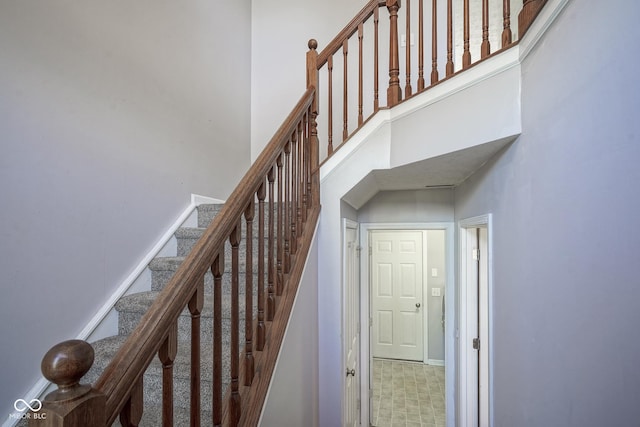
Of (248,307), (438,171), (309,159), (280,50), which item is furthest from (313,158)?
(280,50)

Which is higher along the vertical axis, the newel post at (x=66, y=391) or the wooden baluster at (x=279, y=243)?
the wooden baluster at (x=279, y=243)

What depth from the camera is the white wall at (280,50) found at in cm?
354

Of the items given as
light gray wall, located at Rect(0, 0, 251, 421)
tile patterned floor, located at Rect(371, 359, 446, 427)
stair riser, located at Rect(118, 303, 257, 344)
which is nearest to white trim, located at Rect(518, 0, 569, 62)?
stair riser, located at Rect(118, 303, 257, 344)

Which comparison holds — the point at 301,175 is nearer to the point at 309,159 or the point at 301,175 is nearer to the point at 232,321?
the point at 309,159

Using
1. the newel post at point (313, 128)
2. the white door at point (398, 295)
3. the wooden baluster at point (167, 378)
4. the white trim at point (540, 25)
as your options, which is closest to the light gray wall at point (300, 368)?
the newel post at point (313, 128)

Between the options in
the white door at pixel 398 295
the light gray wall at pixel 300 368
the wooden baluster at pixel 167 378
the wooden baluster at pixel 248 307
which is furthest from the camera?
the white door at pixel 398 295

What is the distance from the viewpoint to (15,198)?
1399mm

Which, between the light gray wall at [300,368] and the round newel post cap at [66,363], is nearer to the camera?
the round newel post cap at [66,363]

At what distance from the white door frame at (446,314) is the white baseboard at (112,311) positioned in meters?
1.85

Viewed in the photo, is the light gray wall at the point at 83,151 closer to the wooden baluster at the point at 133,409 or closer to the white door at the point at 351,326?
the wooden baluster at the point at 133,409

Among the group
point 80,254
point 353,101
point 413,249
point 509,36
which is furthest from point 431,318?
point 80,254

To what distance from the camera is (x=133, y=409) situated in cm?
71

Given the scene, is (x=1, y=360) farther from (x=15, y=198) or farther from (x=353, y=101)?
(x=353, y=101)

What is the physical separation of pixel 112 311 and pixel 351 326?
180 centimetres
